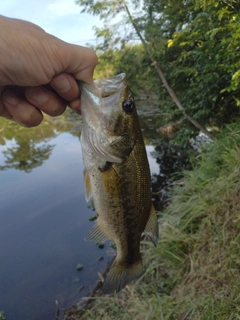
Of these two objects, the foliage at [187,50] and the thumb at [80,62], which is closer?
the thumb at [80,62]

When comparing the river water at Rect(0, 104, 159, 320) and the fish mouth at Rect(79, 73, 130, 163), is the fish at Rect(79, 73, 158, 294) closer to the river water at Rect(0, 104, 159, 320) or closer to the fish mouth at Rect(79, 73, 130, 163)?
the fish mouth at Rect(79, 73, 130, 163)

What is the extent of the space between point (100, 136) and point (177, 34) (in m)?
4.63

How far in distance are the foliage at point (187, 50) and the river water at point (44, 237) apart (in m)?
3.49

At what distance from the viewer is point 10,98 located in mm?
1921

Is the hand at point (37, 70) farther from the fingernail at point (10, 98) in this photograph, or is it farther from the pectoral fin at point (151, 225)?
the pectoral fin at point (151, 225)

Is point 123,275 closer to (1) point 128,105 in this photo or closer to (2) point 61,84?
(1) point 128,105

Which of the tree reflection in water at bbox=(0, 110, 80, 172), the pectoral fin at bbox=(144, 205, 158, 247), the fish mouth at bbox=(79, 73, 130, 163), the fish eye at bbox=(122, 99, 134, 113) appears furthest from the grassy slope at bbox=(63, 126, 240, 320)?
the tree reflection in water at bbox=(0, 110, 80, 172)

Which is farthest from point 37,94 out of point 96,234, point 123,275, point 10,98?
point 123,275

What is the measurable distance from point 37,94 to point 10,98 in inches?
7.2

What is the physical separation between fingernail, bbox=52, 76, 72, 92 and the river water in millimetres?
4355

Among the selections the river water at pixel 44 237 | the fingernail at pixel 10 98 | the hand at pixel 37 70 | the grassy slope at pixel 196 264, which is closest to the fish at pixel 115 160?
the hand at pixel 37 70

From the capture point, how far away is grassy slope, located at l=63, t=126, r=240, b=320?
319 cm

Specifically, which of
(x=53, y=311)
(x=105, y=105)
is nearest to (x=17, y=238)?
(x=53, y=311)

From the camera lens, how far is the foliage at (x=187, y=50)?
4637mm
